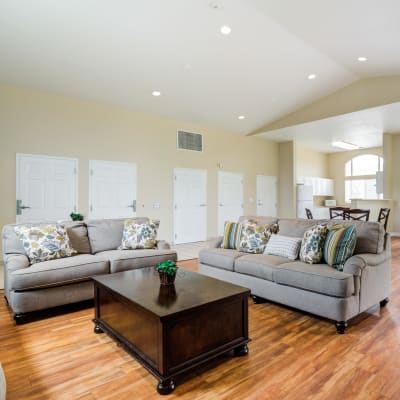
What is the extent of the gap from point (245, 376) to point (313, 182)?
936cm

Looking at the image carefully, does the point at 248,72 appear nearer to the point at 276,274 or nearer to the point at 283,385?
the point at 276,274

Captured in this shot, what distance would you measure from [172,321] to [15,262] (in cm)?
200

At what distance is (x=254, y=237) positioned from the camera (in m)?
3.66

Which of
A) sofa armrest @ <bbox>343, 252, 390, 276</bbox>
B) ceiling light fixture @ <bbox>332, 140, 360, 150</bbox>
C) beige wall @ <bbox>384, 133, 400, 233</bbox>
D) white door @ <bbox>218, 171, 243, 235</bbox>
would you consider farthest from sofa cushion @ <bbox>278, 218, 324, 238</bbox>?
ceiling light fixture @ <bbox>332, 140, 360, 150</bbox>

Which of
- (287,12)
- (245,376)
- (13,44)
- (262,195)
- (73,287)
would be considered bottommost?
(245,376)

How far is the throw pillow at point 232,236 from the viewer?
3879 millimetres

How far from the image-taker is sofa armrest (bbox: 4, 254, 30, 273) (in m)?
2.87

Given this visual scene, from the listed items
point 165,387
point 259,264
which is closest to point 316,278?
point 259,264

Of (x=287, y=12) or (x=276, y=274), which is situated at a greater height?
(x=287, y=12)

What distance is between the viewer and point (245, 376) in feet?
6.31

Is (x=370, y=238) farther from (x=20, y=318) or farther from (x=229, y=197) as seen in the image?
(x=229, y=197)

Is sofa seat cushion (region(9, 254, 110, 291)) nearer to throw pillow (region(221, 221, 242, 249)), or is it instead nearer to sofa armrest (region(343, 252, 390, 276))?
throw pillow (region(221, 221, 242, 249))

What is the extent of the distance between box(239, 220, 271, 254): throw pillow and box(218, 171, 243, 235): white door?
422 cm

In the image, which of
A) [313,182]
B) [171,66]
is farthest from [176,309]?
[313,182]
